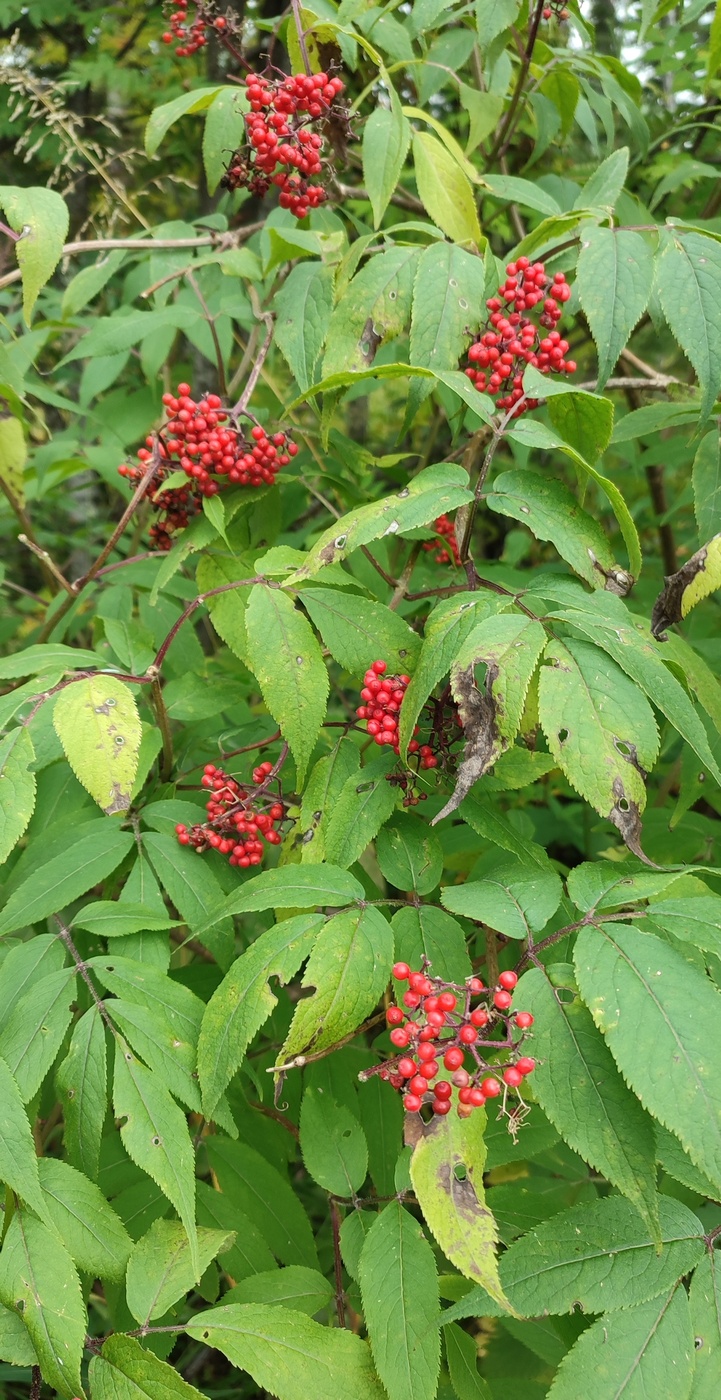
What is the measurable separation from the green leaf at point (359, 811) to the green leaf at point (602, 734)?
1.20 feet

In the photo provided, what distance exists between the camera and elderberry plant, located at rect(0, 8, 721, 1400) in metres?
1.20

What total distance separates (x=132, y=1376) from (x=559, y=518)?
1.39 meters

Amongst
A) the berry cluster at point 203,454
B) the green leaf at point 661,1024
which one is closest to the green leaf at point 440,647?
the green leaf at point 661,1024

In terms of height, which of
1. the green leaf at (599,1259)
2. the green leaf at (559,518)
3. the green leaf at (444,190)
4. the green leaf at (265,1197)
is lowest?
the green leaf at (265,1197)

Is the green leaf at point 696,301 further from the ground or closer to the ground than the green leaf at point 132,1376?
further from the ground

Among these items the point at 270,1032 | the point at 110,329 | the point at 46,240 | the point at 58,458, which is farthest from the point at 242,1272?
the point at 58,458

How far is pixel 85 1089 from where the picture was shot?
1.41 m

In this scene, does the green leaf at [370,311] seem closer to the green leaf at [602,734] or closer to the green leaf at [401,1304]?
the green leaf at [602,734]

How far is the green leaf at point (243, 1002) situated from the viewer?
4.33ft

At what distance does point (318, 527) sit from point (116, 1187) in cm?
205

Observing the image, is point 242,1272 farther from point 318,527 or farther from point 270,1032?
point 318,527

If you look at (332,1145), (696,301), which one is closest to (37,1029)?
(332,1145)

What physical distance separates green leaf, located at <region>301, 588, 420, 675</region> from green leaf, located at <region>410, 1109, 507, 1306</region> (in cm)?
73

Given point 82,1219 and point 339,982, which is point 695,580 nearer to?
point 339,982
